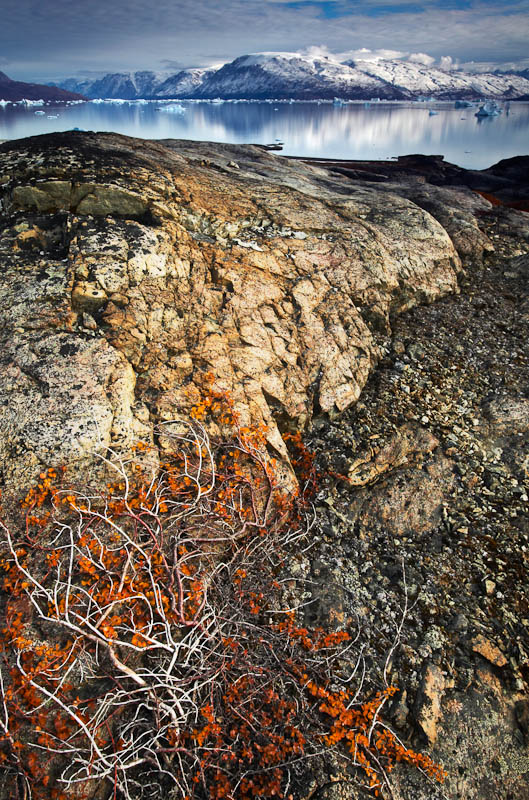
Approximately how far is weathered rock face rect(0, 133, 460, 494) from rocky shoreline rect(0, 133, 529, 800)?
0.13 ft

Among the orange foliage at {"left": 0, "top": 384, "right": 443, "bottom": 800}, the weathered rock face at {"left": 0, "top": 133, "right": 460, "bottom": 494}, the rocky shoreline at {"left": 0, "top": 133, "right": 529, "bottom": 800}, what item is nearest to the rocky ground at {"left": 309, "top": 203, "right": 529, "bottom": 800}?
the rocky shoreline at {"left": 0, "top": 133, "right": 529, "bottom": 800}

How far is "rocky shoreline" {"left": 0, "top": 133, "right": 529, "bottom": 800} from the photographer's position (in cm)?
474

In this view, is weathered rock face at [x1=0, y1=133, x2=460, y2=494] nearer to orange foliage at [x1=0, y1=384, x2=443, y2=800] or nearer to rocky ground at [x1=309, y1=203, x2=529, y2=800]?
orange foliage at [x1=0, y1=384, x2=443, y2=800]

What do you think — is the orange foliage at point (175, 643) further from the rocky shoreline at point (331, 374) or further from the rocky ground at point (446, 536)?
the rocky ground at point (446, 536)

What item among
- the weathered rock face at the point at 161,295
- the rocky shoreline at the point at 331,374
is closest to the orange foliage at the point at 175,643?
the rocky shoreline at the point at 331,374

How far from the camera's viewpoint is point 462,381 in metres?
8.41

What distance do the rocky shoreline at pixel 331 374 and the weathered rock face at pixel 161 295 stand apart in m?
0.04

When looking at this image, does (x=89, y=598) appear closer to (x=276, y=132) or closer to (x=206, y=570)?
(x=206, y=570)

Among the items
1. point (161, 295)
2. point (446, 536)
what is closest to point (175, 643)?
point (446, 536)

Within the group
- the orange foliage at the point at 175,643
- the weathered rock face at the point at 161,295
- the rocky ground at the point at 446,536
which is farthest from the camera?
the weathered rock face at the point at 161,295

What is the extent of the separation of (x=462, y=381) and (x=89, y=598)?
811 cm

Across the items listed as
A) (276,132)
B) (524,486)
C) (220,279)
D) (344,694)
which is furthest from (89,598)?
(276,132)

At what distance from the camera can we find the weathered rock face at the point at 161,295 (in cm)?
558

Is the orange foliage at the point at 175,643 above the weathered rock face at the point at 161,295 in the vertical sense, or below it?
below
